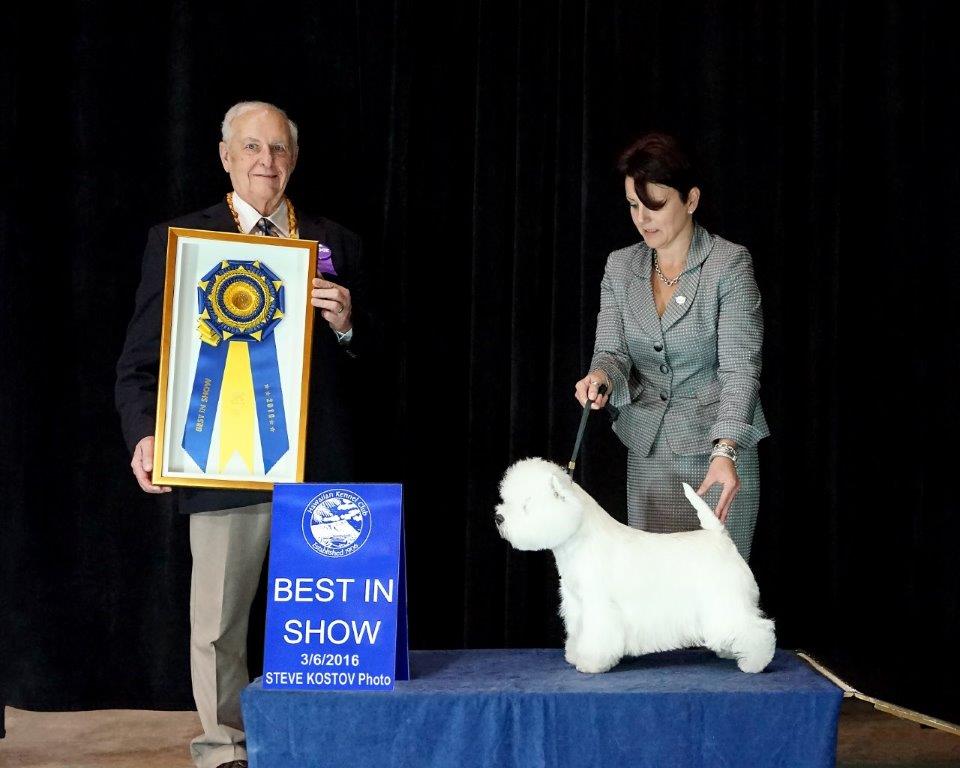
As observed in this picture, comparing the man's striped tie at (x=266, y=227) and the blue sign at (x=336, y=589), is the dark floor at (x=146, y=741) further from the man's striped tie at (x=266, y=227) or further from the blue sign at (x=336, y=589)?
the man's striped tie at (x=266, y=227)

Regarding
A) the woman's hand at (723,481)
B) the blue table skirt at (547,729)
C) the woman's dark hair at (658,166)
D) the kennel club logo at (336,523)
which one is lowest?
the blue table skirt at (547,729)

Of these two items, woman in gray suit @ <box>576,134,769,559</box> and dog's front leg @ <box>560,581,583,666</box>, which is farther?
woman in gray suit @ <box>576,134,769,559</box>

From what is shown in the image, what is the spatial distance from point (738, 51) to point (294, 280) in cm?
176

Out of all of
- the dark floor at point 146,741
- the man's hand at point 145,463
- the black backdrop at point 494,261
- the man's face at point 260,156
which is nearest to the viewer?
the man's hand at point 145,463

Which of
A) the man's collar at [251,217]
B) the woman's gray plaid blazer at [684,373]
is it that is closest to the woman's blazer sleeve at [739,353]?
the woman's gray plaid blazer at [684,373]

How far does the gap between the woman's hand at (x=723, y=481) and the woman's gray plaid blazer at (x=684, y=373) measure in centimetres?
10

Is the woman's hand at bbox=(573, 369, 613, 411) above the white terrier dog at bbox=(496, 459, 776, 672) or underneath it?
above

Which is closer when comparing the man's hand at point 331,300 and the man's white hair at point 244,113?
the man's hand at point 331,300

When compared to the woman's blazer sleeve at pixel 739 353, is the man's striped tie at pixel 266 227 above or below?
above

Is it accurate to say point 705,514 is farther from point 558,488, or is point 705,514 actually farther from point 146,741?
point 146,741

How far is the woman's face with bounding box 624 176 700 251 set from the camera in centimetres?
220

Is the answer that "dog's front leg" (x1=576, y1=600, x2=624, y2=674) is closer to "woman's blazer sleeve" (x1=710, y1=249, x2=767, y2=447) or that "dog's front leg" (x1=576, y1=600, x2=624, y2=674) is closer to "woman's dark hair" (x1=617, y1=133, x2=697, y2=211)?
"woman's blazer sleeve" (x1=710, y1=249, x2=767, y2=447)

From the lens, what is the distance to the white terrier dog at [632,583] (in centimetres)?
181

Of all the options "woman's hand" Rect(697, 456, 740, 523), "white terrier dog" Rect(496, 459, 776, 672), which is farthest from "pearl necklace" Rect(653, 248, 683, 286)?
"white terrier dog" Rect(496, 459, 776, 672)
